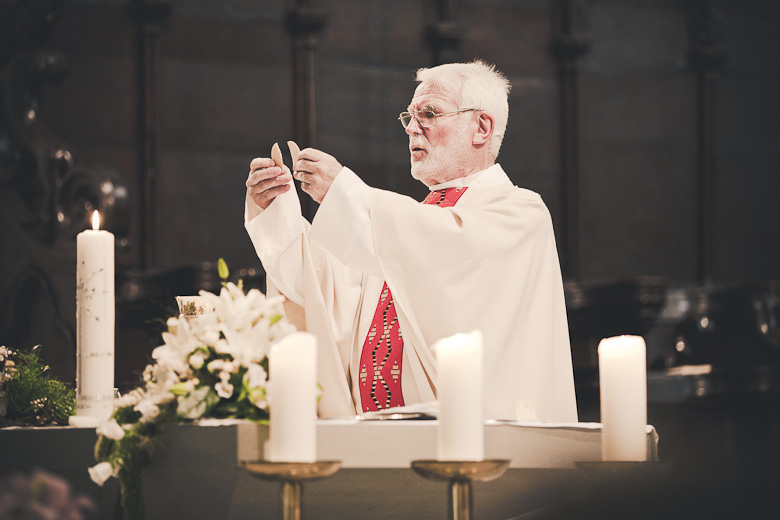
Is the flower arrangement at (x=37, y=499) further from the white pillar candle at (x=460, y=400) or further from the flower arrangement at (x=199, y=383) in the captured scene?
the flower arrangement at (x=199, y=383)

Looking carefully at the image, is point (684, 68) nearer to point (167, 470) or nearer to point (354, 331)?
point (354, 331)

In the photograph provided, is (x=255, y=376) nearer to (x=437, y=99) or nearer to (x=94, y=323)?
(x=94, y=323)

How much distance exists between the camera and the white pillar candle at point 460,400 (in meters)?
1.75

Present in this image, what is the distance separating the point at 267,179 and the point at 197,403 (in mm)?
1106

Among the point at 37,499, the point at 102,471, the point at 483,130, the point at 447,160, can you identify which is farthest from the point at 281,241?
the point at 37,499

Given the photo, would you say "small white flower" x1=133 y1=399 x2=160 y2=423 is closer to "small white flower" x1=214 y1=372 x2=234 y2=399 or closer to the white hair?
"small white flower" x1=214 y1=372 x2=234 y2=399

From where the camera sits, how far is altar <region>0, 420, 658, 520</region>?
2.01 meters

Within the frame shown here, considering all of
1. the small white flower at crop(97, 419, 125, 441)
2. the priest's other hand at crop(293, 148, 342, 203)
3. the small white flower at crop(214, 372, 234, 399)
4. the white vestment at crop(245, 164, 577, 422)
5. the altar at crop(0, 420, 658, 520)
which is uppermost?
the priest's other hand at crop(293, 148, 342, 203)

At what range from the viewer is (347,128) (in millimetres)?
7195

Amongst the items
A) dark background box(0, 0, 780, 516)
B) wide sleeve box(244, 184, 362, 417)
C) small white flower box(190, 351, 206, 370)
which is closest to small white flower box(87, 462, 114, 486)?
small white flower box(190, 351, 206, 370)

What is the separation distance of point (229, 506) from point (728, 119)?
6741 millimetres

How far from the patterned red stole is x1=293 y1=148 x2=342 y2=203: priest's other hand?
2.45 feet

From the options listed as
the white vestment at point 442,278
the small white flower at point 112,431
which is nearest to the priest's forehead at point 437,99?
the white vestment at point 442,278

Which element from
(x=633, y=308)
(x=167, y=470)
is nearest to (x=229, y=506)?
(x=167, y=470)
